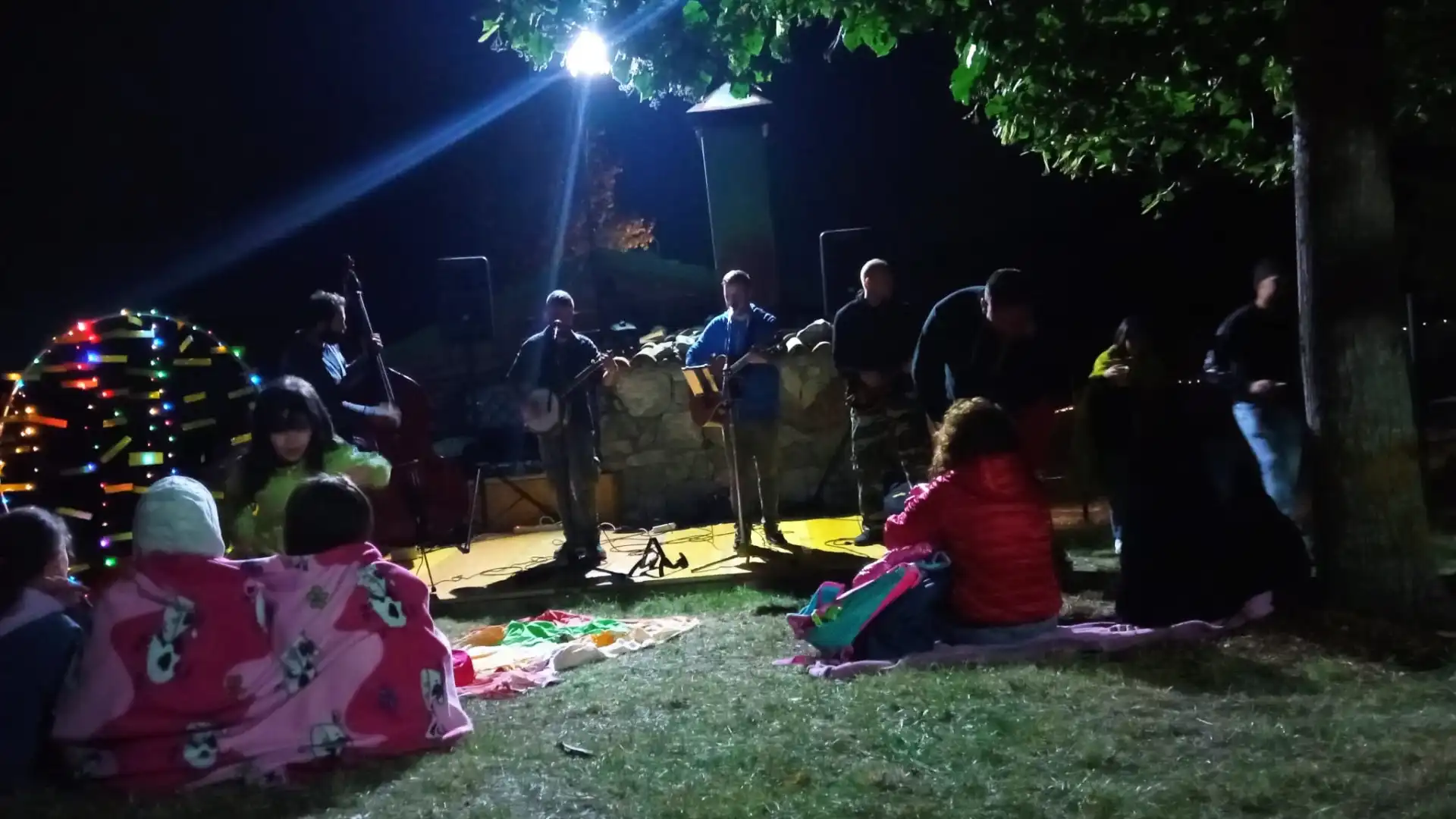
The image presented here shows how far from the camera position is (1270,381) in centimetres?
589

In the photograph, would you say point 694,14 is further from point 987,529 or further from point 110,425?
point 110,425

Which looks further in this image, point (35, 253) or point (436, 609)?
point (35, 253)

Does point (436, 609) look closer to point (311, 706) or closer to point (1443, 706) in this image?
point (311, 706)

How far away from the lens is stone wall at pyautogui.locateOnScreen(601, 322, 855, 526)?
894cm

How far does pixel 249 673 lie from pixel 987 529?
2497mm

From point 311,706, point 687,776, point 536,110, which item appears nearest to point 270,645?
point 311,706

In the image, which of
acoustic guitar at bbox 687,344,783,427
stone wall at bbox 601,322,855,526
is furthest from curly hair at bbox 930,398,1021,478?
stone wall at bbox 601,322,855,526

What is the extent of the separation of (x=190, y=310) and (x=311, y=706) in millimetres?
10564

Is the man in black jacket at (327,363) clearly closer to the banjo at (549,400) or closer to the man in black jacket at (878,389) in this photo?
the banjo at (549,400)

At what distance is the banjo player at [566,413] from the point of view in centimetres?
696

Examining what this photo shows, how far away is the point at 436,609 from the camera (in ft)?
21.0

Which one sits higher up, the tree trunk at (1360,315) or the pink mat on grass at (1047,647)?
the tree trunk at (1360,315)

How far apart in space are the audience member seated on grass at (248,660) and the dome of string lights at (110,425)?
87.0 inches

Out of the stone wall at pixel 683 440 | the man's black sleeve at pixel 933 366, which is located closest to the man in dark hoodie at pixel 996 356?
the man's black sleeve at pixel 933 366
